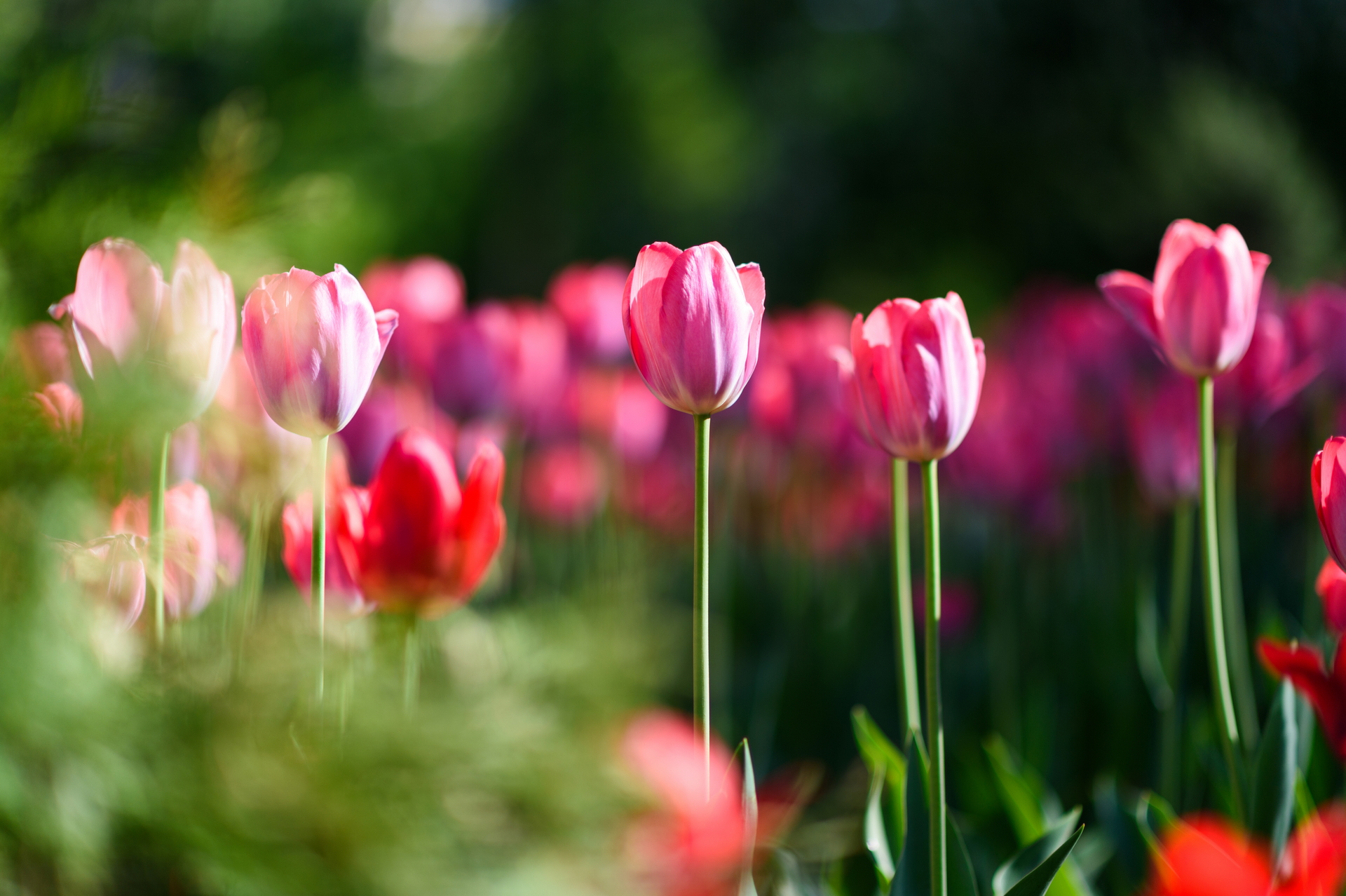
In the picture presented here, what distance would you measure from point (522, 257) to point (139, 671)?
1066 cm

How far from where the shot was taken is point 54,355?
521 mm

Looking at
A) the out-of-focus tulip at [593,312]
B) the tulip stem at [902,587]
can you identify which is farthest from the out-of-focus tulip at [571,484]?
the tulip stem at [902,587]

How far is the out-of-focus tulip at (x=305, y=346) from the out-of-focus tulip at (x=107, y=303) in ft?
0.36

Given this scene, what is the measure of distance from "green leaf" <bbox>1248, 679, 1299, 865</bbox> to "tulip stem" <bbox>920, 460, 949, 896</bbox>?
0.31 m

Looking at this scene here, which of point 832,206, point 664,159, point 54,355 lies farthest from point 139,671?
point 664,159

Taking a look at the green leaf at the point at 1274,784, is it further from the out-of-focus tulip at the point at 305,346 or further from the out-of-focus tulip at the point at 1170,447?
the out-of-focus tulip at the point at 305,346

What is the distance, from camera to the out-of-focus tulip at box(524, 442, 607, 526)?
2035 mm

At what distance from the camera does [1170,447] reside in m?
1.38

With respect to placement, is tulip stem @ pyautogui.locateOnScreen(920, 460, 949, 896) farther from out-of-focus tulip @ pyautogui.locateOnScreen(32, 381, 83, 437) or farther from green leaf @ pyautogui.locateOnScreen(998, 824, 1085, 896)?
out-of-focus tulip @ pyautogui.locateOnScreen(32, 381, 83, 437)

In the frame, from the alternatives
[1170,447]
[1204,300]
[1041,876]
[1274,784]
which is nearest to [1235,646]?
[1170,447]

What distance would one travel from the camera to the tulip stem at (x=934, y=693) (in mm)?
624

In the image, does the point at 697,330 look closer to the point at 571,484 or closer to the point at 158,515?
the point at 158,515

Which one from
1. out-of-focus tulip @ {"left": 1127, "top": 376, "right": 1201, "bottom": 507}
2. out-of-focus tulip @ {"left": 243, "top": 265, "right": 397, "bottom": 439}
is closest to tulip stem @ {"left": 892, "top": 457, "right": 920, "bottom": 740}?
out-of-focus tulip @ {"left": 243, "top": 265, "right": 397, "bottom": 439}

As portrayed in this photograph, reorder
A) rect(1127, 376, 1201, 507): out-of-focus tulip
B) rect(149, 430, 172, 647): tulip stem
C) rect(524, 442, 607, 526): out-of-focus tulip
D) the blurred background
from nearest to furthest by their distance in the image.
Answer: the blurred background, rect(149, 430, 172, 647): tulip stem, rect(1127, 376, 1201, 507): out-of-focus tulip, rect(524, 442, 607, 526): out-of-focus tulip
